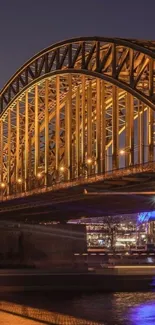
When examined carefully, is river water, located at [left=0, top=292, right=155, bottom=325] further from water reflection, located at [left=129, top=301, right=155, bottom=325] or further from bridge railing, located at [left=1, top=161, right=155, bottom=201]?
bridge railing, located at [left=1, top=161, right=155, bottom=201]

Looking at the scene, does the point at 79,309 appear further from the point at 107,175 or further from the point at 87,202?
the point at 87,202

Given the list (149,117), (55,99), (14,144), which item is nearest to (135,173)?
(149,117)

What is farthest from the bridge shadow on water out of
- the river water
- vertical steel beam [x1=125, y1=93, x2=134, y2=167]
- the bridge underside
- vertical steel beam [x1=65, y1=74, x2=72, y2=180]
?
vertical steel beam [x1=65, y1=74, x2=72, y2=180]

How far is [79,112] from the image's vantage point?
95.1 metres

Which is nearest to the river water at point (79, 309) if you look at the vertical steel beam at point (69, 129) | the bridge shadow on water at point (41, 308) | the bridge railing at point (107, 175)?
the bridge shadow on water at point (41, 308)

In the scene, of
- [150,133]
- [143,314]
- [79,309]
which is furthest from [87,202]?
[143,314]

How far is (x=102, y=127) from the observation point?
87.4 m

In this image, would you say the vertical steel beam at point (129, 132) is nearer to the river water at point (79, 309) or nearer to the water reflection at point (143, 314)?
the river water at point (79, 309)

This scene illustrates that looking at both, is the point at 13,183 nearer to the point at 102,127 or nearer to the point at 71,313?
the point at 102,127

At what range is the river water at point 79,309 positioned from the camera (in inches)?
2152

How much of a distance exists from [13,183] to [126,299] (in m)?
50.1

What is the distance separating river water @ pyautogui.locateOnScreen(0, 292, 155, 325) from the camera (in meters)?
54.7

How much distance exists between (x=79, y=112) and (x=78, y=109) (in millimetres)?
1152

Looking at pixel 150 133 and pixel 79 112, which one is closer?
pixel 150 133
